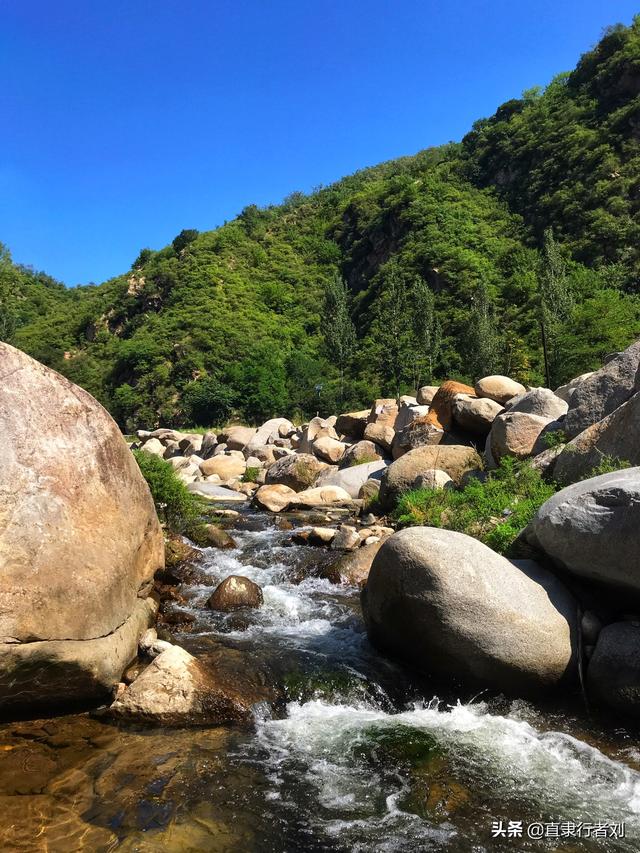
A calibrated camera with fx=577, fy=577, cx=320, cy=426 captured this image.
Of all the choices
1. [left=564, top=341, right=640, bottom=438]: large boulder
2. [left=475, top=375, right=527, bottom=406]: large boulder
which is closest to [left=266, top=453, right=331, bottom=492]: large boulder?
[left=475, top=375, right=527, bottom=406]: large boulder

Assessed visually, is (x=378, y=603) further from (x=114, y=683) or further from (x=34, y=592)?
(x=34, y=592)

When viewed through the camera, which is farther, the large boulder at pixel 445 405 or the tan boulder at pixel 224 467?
the tan boulder at pixel 224 467

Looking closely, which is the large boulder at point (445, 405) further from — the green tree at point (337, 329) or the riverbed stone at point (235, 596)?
the green tree at point (337, 329)

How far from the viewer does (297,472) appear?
68.6ft

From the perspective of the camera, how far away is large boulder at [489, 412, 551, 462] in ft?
41.1

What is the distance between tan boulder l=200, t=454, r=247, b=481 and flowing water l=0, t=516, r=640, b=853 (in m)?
18.9

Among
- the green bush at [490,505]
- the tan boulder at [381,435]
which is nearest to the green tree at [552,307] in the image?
the tan boulder at [381,435]

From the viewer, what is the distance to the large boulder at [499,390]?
17.7 meters

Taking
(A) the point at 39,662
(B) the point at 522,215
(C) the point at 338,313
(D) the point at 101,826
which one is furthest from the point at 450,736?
(B) the point at 522,215

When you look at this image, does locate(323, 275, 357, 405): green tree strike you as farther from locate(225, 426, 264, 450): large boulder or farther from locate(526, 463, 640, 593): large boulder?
locate(526, 463, 640, 593): large boulder

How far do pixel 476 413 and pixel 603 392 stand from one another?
5182 mm

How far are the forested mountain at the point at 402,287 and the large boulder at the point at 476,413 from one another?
13.8m

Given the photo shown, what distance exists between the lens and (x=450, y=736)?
5.50 meters

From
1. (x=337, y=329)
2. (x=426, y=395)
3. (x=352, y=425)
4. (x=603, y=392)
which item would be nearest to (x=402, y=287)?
(x=337, y=329)
